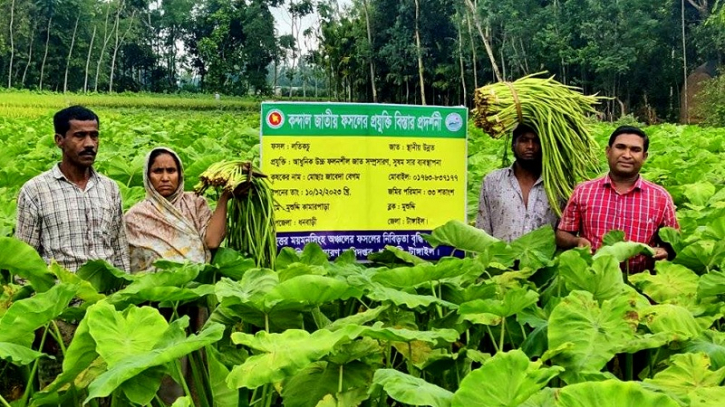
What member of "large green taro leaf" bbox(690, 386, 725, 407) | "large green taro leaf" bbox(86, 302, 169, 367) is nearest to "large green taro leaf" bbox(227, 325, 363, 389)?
"large green taro leaf" bbox(86, 302, 169, 367)

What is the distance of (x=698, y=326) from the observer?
2.41 m

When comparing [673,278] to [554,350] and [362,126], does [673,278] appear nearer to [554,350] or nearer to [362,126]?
[554,350]

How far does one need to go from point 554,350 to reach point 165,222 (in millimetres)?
1716

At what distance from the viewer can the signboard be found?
12.9 feet

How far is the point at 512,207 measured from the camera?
3723 mm

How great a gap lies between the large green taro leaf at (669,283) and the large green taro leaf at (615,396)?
120 centimetres

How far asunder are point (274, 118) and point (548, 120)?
1217 mm

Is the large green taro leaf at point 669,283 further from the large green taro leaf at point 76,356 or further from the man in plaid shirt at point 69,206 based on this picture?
the man in plaid shirt at point 69,206

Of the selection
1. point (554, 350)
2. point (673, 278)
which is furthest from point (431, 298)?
point (673, 278)

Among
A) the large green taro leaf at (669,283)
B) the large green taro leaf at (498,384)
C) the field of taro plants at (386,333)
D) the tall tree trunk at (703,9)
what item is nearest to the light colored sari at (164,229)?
the field of taro plants at (386,333)

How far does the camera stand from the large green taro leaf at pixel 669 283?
278 cm

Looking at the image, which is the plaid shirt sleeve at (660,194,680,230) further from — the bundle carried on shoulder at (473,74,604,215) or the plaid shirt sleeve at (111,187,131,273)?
the plaid shirt sleeve at (111,187,131,273)

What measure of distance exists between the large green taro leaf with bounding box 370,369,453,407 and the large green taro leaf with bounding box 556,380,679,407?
31cm

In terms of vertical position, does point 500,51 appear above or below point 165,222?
above
